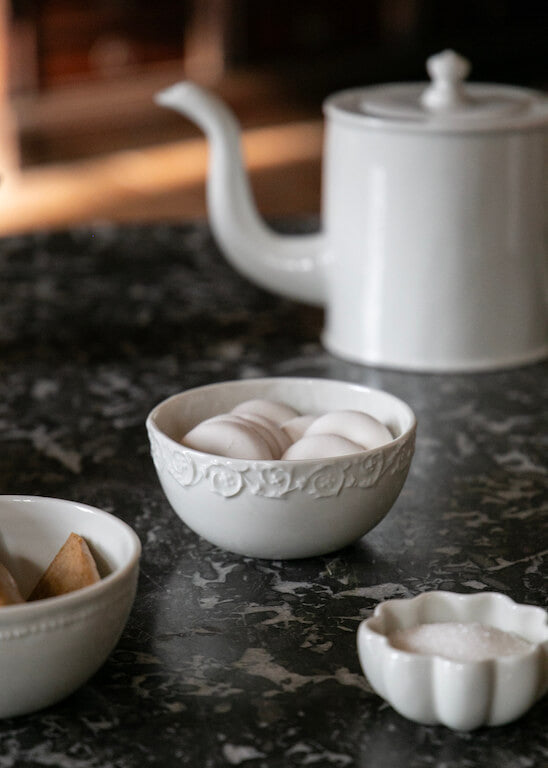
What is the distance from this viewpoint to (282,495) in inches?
23.7

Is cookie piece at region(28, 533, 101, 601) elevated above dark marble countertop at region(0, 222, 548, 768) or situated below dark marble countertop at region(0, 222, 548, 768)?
above

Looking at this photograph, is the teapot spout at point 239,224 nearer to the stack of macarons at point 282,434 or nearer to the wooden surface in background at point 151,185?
the stack of macarons at point 282,434

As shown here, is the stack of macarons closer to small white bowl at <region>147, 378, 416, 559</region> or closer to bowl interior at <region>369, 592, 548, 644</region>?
small white bowl at <region>147, 378, 416, 559</region>

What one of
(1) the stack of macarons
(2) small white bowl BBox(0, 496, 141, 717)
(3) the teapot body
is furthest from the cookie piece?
(3) the teapot body

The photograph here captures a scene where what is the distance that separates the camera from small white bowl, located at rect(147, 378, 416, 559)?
1.97 feet

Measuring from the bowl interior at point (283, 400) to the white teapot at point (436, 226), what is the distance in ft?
0.98

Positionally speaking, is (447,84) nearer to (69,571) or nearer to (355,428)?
(355,428)

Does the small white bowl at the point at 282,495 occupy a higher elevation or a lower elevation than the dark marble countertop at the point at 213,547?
higher

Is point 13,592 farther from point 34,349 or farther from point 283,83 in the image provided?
Result: point 283,83

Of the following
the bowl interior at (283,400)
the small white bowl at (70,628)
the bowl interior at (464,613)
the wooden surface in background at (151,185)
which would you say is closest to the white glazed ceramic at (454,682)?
the bowl interior at (464,613)

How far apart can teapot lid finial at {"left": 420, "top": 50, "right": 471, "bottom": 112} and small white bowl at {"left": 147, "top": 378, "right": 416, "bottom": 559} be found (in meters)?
0.44

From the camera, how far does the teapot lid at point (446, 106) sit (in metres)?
0.98

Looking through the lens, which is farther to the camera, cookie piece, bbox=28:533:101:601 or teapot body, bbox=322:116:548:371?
teapot body, bbox=322:116:548:371

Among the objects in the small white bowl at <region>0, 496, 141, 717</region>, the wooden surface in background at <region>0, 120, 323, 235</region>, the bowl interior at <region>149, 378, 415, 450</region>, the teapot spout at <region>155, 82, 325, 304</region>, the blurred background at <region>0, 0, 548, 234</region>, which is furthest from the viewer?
the blurred background at <region>0, 0, 548, 234</region>
